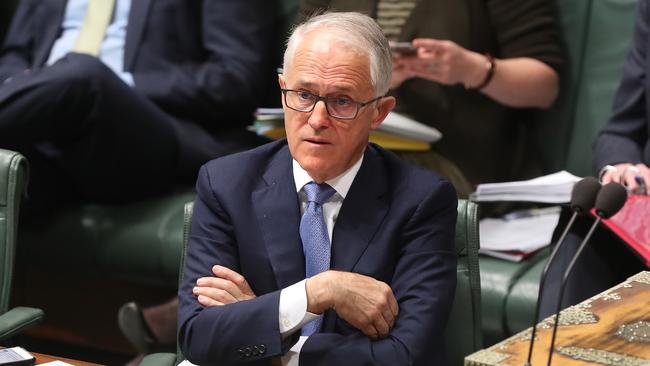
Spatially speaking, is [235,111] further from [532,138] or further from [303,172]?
[303,172]

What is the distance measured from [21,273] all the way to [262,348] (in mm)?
2167

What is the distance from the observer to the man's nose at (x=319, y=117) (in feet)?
6.95

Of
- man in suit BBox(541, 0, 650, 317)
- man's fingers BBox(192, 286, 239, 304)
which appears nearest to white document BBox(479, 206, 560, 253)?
man in suit BBox(541, 0, 650, 317)

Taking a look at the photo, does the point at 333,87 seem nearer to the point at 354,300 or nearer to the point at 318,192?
the point at 318,192

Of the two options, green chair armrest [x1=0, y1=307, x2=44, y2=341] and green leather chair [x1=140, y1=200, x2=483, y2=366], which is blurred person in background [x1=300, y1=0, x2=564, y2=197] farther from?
green chair armrest [x1=0, y1=307, x2=44, y2=341]

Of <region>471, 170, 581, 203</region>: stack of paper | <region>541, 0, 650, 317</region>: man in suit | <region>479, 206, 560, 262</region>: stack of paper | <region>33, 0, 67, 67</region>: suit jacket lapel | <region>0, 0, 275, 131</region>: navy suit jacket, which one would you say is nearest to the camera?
<region>541, 0, 650, 317</region>: man in suit

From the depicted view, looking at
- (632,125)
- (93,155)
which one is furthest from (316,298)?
(93,155)

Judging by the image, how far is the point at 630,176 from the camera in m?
2.89

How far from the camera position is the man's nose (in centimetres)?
212

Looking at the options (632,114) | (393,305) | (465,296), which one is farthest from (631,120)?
(393,305)

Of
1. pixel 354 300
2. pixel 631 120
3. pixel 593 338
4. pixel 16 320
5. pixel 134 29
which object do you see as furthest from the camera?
pixel 134 29

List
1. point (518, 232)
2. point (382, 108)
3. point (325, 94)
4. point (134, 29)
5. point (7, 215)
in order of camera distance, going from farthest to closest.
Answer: point (134, 29), point (518, 232), point (7, 215), point (382, 108), point (325, 94)

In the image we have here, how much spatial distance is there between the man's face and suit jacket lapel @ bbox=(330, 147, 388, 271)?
2.4 inches

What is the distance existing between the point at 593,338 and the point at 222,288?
2.32 feet
